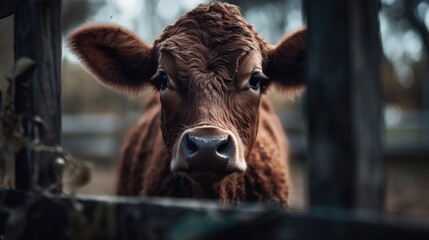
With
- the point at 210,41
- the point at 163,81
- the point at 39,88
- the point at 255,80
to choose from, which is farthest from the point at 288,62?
the point at 39,88

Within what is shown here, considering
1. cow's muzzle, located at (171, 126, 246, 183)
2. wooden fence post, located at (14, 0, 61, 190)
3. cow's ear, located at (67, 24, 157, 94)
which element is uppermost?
cow's ear, located at (67, 24, 157, 94)

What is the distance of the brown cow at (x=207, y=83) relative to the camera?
2.99 meters

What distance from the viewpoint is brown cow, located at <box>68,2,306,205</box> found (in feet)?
9.82

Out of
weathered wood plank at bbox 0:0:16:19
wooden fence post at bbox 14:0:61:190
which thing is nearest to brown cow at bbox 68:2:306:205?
wooden fence post at bbox 14:0:61:190

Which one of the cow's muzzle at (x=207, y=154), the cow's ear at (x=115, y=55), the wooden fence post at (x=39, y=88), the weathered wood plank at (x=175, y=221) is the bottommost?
the weathered wood plank at (x=175, y=221)

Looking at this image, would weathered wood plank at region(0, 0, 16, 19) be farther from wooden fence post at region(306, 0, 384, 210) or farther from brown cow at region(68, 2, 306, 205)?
wooden fence post at region(306, 0, 384, 210)

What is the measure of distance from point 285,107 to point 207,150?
22474 millimetres

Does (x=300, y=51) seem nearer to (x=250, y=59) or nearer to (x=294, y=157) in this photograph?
(x=250, y=59)

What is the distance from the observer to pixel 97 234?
1.76m

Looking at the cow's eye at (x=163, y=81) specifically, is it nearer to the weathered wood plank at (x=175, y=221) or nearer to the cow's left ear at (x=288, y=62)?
the cow's left ear at (x=288, y=62)

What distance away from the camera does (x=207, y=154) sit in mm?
2660

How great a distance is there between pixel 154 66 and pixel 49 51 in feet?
5.11

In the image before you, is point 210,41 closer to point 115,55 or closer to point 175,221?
point 115,55

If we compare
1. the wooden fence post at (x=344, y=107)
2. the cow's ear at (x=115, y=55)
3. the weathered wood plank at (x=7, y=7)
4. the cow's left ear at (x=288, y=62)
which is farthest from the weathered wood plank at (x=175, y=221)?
the cow's left ear at (x=288, y=62)
